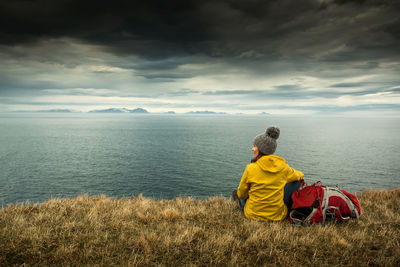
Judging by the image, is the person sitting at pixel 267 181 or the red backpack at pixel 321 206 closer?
the person sitting at pixel 267 181

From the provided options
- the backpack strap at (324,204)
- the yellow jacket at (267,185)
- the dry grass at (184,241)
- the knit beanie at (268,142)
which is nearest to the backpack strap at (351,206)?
the dry grass at (184,241)

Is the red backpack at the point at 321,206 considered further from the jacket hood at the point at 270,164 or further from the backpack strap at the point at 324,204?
the jacket hood at the point at 270,164

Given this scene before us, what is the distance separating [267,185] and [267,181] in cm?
12

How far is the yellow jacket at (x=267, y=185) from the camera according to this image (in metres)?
5.61

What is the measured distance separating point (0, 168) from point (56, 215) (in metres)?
47.4

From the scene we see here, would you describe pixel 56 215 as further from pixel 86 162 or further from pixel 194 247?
pixel 86 162

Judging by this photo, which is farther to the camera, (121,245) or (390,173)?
(390,173)

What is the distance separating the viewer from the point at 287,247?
4.55 m

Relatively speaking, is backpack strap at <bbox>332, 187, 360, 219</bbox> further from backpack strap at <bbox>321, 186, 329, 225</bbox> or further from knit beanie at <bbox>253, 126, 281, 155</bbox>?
knit beanie at <bbox>253, 126, 281, 155</bbox>

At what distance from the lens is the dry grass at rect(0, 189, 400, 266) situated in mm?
4070

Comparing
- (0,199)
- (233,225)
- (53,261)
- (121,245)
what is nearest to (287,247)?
(233,225)

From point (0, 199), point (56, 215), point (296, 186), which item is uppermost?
point (296, 186)

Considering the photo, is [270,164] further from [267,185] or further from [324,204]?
[324,204]

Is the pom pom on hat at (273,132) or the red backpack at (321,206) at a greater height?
the pom pom on hat at (273,132)
